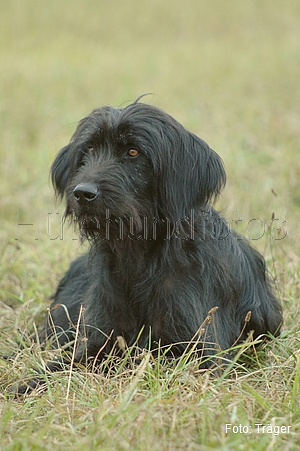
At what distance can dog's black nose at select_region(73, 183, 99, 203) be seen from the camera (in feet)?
10.2

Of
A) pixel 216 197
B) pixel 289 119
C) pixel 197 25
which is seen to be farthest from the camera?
pixel 197 25

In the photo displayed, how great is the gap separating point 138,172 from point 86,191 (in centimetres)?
36

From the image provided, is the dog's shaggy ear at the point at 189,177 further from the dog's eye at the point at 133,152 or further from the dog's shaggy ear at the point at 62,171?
the dog's shaggy ear at the point at 62,171

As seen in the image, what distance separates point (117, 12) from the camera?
19922 millimetres

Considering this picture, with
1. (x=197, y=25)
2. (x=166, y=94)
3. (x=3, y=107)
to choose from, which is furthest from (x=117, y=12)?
(x=3, y=107)

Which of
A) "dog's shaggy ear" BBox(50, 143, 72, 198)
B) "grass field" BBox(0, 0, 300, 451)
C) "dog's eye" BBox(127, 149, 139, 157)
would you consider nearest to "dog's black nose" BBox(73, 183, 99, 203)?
"dog's eye" BBox(127, 149, 139, 157)

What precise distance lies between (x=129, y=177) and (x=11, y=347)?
1.46 metres

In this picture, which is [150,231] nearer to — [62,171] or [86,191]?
[86,191]

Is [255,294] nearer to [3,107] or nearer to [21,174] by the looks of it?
[21,174]

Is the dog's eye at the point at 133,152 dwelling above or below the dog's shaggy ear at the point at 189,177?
above

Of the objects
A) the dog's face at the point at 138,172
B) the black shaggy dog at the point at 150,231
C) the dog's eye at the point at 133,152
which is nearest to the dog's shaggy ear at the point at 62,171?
the black shaggy dog at the point at 150,231

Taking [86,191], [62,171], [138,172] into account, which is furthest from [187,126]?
[86,191]

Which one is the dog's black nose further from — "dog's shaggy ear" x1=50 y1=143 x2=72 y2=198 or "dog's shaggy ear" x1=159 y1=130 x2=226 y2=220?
"dog's shaggy ear" x1=50 y1=143 x2=72 y2=198

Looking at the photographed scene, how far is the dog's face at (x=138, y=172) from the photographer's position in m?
3.19
